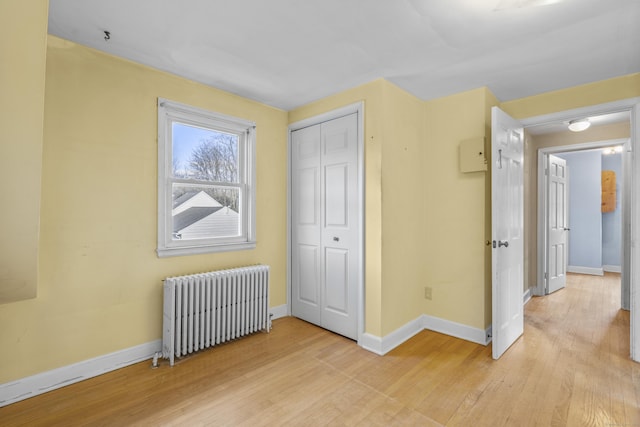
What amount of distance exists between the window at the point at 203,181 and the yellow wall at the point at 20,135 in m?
1.24

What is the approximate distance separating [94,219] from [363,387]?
7.94 feet

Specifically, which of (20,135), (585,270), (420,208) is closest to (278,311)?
(420,208)

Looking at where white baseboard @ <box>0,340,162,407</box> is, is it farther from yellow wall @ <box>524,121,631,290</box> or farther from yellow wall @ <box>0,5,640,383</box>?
yellow wall @ <box>524,121,631,290</box>

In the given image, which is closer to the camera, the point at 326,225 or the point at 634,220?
the point at 634,220

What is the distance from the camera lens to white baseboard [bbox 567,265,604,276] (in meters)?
5.82

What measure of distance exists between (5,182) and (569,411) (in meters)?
3.37

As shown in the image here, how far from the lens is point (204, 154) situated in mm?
3010

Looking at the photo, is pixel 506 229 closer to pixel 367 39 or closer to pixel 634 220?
pixel 634 220

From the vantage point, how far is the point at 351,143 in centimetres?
300

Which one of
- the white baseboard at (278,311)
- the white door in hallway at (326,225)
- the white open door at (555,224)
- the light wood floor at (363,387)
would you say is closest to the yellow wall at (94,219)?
the light wood floor at (363,387)

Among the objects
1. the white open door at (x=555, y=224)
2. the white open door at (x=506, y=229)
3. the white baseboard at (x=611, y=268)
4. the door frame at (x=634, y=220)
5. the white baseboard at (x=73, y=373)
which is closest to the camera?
the white baseboard at (x=73, y=373)

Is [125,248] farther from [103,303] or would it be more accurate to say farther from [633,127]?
[633,127]

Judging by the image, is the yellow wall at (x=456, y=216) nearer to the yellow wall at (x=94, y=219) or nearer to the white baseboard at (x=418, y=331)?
the white baseboard at (x=418, y=331)

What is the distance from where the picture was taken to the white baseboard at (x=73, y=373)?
1.99 meters
